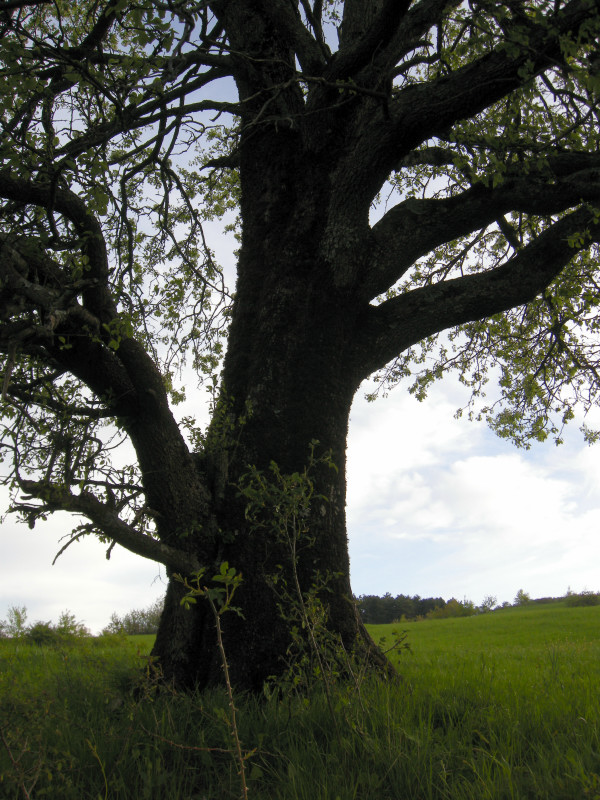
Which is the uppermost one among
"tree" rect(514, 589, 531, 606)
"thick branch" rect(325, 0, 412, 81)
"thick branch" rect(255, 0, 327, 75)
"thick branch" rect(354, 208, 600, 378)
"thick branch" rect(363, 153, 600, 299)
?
"thick branch" rect(255, 0, 327, 75)

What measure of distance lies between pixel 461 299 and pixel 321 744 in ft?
14.5

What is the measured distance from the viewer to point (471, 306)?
20.7 feet

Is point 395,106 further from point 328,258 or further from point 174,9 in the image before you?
point 174,9

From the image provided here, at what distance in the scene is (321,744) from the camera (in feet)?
11.7

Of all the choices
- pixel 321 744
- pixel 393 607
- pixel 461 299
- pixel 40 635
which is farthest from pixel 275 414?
pixel 393 607

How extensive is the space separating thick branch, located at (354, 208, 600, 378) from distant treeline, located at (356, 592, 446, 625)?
80.2 feet

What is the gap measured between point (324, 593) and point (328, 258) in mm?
3273

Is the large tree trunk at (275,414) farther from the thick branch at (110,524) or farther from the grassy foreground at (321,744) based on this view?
the grassy foreground at (321,744)

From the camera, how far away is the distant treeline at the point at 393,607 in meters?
29.3

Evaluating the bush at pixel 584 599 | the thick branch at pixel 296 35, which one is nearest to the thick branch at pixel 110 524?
the thick branch at pixel 296 35

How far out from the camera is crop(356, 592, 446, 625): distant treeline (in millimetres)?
29266

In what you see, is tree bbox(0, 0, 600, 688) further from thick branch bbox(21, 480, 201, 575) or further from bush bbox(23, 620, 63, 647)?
bush bbox(23, 620, 63, 647)

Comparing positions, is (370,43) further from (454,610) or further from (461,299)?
(454,610)

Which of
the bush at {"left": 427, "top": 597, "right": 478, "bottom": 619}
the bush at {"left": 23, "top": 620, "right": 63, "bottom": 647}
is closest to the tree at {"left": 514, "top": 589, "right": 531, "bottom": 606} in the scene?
the bush at {"left": 427, "top": 597, "right": 478, "bottom": 619}
